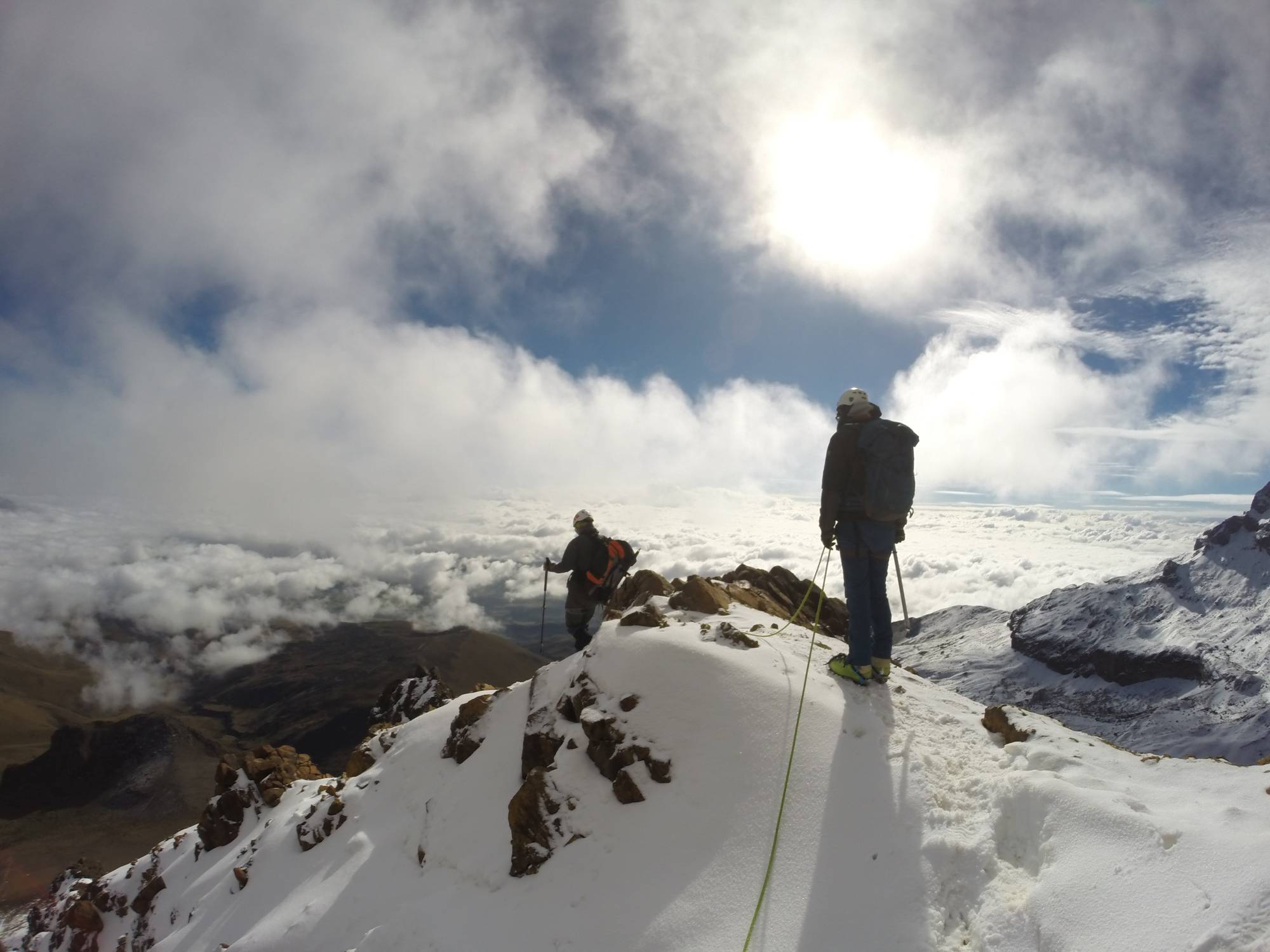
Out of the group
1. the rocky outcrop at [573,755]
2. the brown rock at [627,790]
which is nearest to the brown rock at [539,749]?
the rocky outcrop at [573,755]

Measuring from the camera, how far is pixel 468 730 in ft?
50.2

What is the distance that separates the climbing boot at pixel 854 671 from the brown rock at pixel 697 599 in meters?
4.02

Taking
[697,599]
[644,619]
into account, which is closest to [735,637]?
[644,619]

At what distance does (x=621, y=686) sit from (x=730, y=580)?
1285 cm

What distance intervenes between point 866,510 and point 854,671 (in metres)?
3.12

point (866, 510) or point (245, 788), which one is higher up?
point (866, 510)

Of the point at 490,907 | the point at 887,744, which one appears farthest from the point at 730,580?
the point at 490,907

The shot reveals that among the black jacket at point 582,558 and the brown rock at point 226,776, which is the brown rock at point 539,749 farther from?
the brown rock at point 226,776

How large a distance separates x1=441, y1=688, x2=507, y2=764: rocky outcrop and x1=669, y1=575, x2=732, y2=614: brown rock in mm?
5969

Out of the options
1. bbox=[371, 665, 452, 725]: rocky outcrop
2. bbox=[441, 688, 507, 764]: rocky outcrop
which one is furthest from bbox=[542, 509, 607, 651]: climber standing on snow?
bbox=[371, 665, 452, 725]: rocky outcrop

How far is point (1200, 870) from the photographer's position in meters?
5.32

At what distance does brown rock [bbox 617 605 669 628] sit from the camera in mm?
12789

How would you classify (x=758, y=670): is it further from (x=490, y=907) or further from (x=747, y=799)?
(x=490, y=907)

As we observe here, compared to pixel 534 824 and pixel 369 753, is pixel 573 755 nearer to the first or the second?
pixel 534 824
